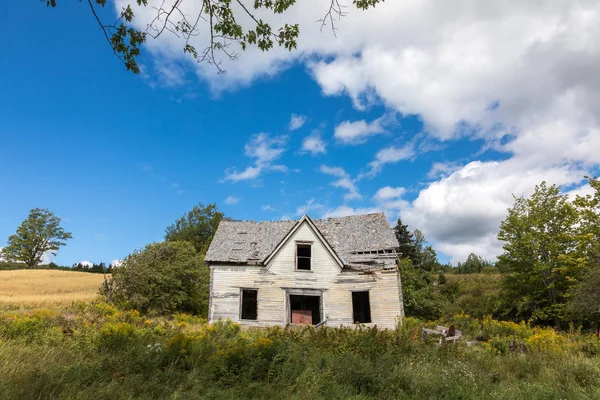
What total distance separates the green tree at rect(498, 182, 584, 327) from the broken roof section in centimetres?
1419

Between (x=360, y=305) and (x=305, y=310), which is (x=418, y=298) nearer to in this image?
(x=360, y=305)

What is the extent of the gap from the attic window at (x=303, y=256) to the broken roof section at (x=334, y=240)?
1358mm

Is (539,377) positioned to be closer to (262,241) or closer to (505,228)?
(262,241)

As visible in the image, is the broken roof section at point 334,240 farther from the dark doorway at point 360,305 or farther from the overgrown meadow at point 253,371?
the overgrown meadow at point 253,371

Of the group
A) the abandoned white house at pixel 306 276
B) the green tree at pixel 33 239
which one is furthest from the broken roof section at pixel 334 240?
the green tree at pixel 33 239

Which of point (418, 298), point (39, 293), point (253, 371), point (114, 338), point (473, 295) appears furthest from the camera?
point (473, 295)

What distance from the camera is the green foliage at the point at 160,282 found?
74.1ft

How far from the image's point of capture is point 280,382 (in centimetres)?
624

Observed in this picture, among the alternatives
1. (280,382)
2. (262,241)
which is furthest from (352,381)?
(262,241)

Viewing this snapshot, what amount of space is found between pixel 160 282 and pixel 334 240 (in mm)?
12185

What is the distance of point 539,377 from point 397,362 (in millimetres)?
3428

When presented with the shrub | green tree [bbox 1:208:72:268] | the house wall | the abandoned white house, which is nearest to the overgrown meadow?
the shrub

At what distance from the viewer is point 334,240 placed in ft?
76.3

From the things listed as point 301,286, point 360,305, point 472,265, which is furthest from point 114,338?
point 472,265
